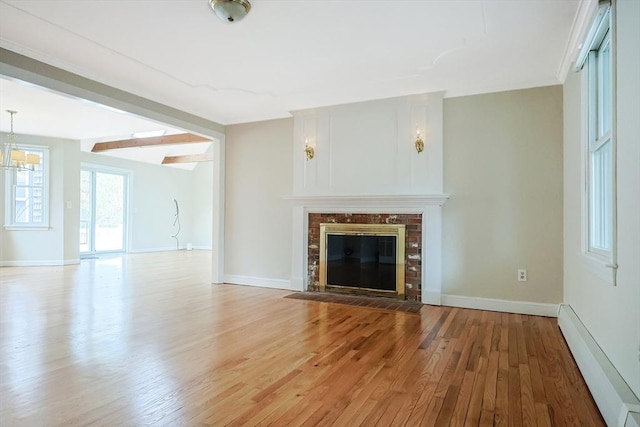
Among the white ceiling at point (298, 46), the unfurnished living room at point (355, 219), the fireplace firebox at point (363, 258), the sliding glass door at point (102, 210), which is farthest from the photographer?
the sliding glass door at point (102, 210)

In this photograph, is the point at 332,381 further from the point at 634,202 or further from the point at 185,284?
the point at 185,284

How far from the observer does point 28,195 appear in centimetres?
718

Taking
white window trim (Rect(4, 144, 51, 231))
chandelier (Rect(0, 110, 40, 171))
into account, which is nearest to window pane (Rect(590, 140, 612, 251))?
chandelier (Rect(0, 110, 40, 171))

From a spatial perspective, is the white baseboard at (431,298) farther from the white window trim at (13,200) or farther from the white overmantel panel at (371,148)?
the white window trim at (13,200)

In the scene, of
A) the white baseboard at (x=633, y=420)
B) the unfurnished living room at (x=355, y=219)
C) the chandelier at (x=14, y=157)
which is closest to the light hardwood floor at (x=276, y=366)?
the unfurnished living room at (x=355, y=219)

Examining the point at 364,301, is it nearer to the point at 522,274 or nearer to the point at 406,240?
the point at 406,240

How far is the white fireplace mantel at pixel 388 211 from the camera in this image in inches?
167

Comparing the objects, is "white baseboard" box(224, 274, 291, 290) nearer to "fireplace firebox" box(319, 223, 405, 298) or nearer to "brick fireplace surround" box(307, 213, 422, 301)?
"brick fireplace surround" box(307, 213, 422, 301)

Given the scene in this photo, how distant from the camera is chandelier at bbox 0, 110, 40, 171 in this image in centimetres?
580

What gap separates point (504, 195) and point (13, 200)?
842 centimetres

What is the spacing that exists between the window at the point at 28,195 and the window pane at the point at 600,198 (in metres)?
8.64

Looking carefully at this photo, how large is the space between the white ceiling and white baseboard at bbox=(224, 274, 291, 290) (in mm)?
2451

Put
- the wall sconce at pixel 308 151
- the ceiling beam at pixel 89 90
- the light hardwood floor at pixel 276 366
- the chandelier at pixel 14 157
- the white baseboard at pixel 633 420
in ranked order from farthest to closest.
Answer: the chandelier at pixel 14 157, the wall sconce at pixel 308 151, the ceiling beam at pixel 89 90, the light hardwood floor at pixel 276 366, the white baseboard at pixel 633 420

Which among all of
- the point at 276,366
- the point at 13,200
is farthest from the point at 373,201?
the point at 13,200
